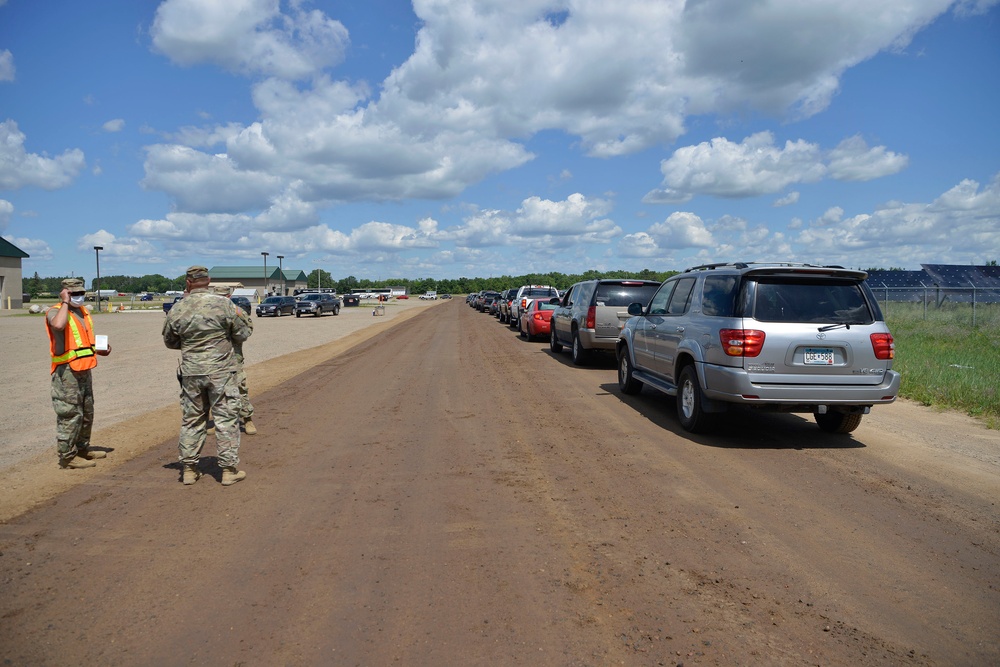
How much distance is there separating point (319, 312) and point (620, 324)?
118 ft

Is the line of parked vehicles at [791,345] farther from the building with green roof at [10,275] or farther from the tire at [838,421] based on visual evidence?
the building with green roof at [10,275]

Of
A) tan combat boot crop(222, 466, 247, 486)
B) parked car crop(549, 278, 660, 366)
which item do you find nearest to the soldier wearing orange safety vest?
tan combat boot crop(222, 466, 247, 486)

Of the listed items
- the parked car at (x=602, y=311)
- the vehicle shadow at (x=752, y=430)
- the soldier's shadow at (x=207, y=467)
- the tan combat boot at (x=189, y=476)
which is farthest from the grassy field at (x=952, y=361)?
the tan combat boot at (x=189, y=476)

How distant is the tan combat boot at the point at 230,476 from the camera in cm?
594

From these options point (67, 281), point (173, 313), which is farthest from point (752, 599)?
point (67, 281)

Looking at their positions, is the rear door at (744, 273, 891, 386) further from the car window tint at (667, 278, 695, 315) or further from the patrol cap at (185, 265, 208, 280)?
the patrol cap at (185, 265, 208, 280)

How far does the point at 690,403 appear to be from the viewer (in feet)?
26.8

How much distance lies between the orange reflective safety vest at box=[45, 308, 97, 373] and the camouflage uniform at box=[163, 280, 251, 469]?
101 cm

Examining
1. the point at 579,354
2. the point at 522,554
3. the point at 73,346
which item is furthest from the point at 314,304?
the point at 522,554

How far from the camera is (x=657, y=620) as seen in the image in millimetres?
3521

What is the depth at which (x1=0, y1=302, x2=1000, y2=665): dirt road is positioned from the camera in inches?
131

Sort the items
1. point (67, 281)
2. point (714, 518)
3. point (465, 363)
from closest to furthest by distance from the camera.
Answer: point (714, 518) → point (67, 281) → point (465, 363)

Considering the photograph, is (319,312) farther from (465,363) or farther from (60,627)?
(60,627)

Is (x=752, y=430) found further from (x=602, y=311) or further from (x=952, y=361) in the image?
(x=952, y=361)
